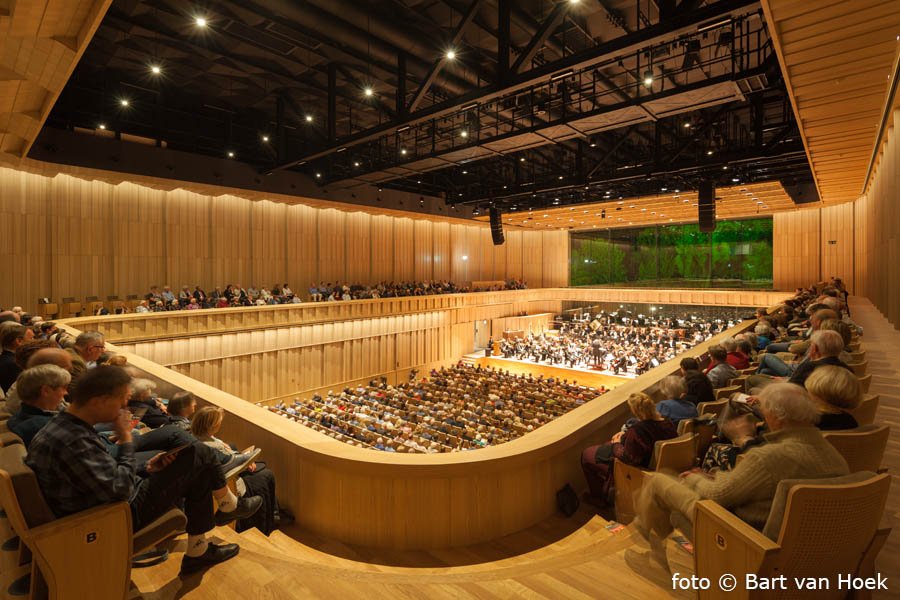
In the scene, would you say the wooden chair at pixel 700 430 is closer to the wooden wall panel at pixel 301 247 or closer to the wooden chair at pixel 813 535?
the wooden chair at pixel 813 535

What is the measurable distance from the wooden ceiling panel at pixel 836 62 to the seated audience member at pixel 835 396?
3254mm

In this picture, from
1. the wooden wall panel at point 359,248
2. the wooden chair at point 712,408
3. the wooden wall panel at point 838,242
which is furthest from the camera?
the wooden wall panel at point 359,248

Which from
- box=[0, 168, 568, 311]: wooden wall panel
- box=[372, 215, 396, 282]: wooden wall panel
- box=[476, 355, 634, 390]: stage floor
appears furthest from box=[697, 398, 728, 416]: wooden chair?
box=[372, 215, 396, 282]: wooden wall panel

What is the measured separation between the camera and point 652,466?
2.86 m

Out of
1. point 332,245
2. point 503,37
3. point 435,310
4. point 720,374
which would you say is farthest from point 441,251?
point 720,374

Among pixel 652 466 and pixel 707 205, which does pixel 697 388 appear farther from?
pixel 707 205

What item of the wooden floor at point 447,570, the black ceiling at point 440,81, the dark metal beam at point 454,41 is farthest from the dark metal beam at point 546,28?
the wooden floor at point 447,570

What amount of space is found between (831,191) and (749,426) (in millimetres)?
13819

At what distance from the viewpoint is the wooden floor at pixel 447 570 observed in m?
2.02

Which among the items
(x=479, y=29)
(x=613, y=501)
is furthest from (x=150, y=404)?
(x=479, y=29)

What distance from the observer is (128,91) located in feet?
32.6

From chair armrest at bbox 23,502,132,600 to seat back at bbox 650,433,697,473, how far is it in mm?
2589

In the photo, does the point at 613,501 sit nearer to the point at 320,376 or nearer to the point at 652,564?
the point at 652,564

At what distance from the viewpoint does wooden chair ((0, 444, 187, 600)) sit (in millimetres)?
1558
